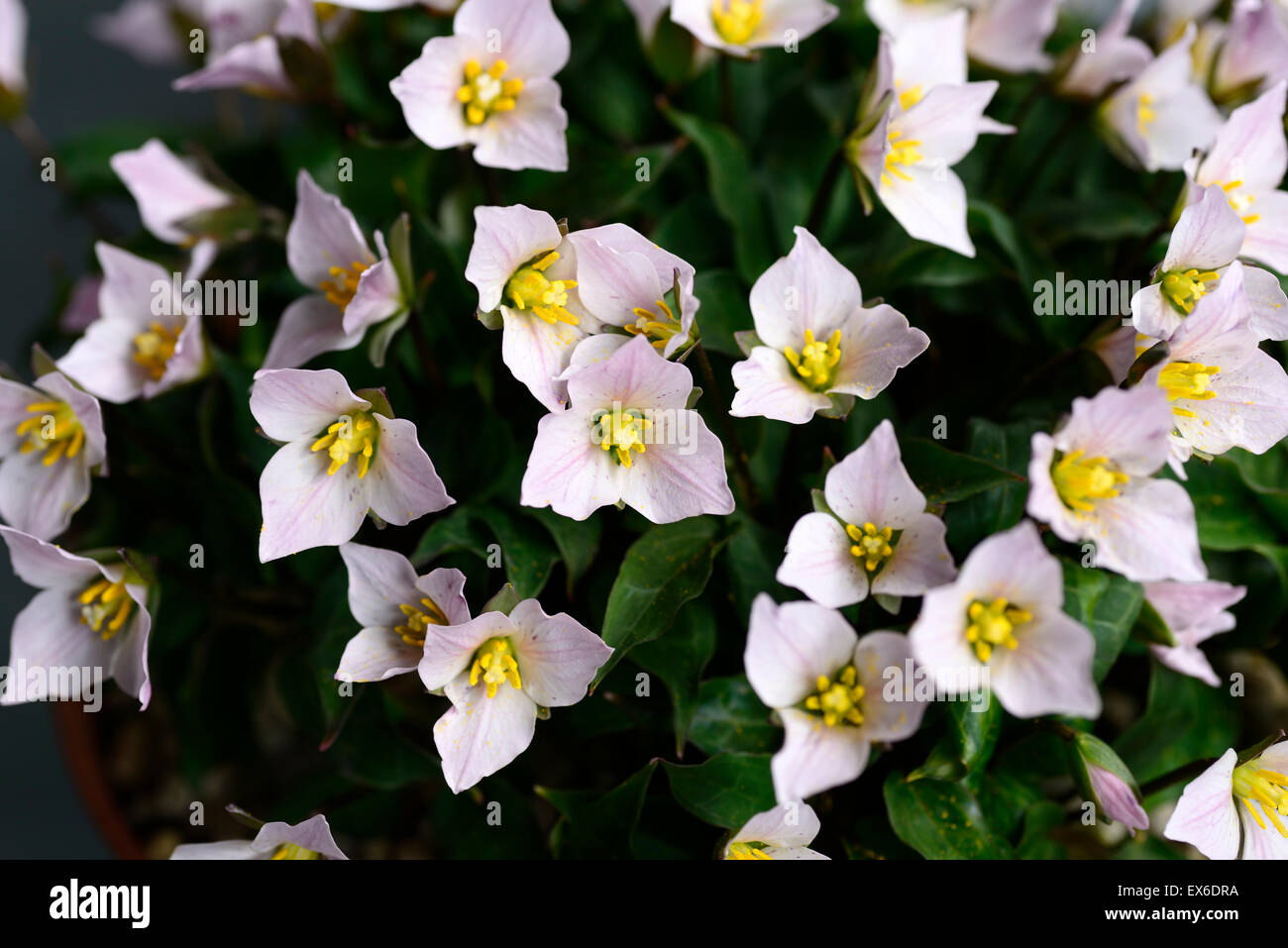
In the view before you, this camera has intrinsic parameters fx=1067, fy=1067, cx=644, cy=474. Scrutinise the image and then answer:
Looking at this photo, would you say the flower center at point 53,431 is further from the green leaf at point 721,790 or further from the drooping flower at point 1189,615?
the drooping flower at point 1189,615

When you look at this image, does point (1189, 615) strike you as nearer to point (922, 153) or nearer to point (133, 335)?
point (922, 153)

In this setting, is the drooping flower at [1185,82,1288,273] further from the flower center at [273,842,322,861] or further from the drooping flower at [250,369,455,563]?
the flower center at [273,842,322,861]

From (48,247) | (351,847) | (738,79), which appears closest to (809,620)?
(738,79)

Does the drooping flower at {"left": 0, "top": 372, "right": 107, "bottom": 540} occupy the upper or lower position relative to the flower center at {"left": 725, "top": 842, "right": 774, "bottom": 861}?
upper

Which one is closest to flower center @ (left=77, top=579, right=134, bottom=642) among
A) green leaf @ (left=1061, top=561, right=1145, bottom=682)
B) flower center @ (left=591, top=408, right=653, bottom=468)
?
flower center @ (left=591, top=408, right=653, bottom=468)

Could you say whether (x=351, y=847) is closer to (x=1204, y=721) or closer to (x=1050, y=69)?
(x=1204, y=721)

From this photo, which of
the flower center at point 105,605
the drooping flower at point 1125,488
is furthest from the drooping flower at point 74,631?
the drooping flower at point 1125,488
